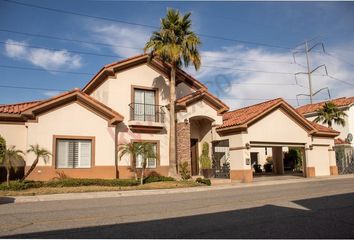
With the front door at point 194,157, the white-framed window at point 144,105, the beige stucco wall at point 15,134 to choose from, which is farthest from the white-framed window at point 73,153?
the front door at point 194,157

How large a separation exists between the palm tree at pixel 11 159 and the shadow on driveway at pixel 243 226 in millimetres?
11760

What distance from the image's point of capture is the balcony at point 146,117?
2433cm

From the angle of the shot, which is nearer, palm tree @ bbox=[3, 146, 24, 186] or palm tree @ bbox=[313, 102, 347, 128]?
palm tree @ bbox=[3, 146, 24, 186]

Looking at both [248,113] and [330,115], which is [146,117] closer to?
[248,113]

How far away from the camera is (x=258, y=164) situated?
130 ft

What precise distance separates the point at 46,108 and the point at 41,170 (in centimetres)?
367

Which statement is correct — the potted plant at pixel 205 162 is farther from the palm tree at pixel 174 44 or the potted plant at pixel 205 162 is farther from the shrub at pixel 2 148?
the shrub at pixel 2 148

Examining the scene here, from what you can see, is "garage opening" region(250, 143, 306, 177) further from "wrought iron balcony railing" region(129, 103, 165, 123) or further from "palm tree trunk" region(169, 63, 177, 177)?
"wrought iron balcony railing" region(129, 103, 165, 123)

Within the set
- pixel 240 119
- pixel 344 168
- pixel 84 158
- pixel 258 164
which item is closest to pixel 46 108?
pixel 84 158

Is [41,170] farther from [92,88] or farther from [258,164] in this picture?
[258,164]

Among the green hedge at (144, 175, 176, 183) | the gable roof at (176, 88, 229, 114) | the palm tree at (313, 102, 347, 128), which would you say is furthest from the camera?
the palm tree at (313, 102, 347, 128)

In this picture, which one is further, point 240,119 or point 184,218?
point 240,119

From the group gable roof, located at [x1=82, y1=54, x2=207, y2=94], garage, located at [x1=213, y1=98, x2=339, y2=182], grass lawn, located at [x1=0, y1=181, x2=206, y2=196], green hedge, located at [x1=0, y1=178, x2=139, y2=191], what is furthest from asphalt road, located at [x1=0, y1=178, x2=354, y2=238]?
gable roof, located at [x1=82, y1=54, x2=207, y2=94]

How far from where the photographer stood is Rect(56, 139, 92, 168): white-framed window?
21.4 metres
